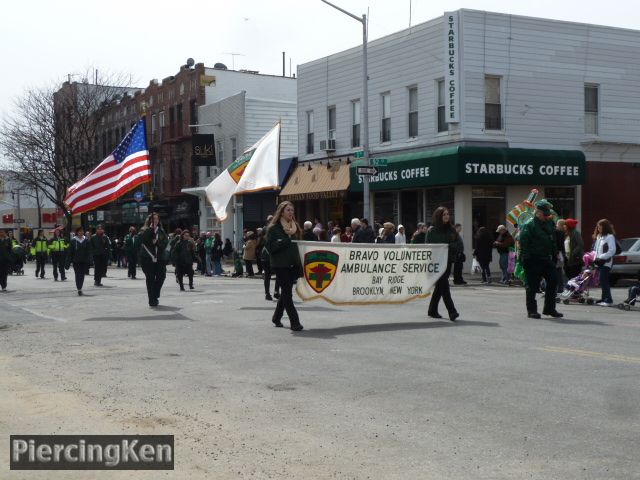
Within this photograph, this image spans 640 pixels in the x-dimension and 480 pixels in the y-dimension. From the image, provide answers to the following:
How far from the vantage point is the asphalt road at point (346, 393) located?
596 cm

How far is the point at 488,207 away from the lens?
3056 centimetres

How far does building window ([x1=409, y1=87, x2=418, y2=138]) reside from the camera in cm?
3209

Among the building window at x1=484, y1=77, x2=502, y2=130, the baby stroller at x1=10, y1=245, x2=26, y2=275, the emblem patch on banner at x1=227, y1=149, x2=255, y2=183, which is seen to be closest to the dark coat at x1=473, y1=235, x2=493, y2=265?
the building window at x1=484, y1=77, x2=502, y2=130

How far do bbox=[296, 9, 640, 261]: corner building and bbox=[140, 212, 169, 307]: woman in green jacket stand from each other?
40.9 feet

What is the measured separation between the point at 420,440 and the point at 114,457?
84.6 inches

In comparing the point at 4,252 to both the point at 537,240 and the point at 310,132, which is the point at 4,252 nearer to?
the point at 310,132

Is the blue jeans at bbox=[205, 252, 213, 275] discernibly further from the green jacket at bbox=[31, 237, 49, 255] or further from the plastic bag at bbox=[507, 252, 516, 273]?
the plastic bag at bbox=[507, 252, 516, 273]

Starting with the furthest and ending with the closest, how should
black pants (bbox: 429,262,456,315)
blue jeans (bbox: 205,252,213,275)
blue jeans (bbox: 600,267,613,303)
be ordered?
blue jeans (bbox: 205,252,213,275) → blue jeans (bbox: 600,267,613,303) → black pants (bbox: 429,262,456,315)

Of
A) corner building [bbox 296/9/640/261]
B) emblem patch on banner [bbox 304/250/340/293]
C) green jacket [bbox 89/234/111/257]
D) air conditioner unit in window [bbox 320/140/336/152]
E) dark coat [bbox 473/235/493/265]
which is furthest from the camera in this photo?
air conditioner unit in window [bbox 320/140/336/152]

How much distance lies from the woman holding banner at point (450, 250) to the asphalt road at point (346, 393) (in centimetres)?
41

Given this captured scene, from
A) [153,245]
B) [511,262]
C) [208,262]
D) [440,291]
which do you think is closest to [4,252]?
[153,245]

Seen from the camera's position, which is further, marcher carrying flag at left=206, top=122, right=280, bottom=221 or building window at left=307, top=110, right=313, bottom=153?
building window at left=307, top=110, right=313, bottom=153

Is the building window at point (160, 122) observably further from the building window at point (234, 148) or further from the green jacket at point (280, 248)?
the green jacket at point (280, 248)

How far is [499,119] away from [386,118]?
495 cm
